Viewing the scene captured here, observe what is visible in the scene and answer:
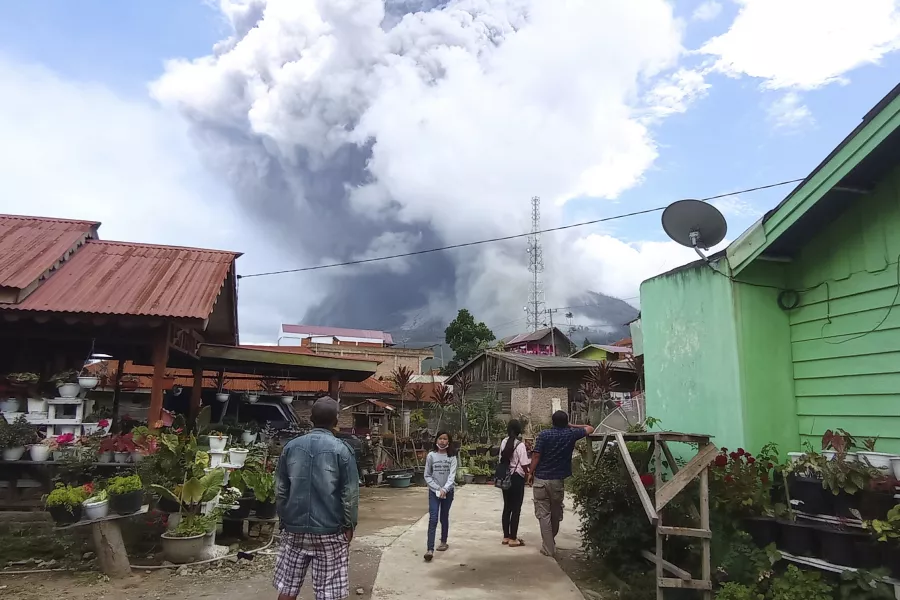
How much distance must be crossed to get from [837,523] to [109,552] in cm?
627

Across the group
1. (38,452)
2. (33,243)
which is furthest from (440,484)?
(33,243)

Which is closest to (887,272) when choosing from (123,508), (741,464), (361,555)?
(741,464)

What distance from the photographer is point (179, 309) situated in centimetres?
768

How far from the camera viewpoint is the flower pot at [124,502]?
224 inches

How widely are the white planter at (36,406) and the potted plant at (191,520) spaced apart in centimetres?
229

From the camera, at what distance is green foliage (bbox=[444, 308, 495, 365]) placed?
40938 millimetres

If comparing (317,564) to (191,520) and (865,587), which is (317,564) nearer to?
(191,520)

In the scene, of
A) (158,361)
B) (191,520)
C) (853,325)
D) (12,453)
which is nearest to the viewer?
(853,325)

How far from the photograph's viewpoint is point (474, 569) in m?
6.02

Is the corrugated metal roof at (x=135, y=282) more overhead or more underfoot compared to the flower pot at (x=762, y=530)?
more overhead

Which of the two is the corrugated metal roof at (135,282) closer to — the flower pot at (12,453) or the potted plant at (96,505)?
the flower pot at (12,453)

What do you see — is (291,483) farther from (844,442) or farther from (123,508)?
(844,442)

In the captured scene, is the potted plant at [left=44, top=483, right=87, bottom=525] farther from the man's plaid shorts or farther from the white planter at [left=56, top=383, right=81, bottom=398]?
the man's plaid shorts

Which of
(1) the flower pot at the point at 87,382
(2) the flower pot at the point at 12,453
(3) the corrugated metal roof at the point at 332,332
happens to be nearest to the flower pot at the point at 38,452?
(2) the flower pot at the point at 12,453
